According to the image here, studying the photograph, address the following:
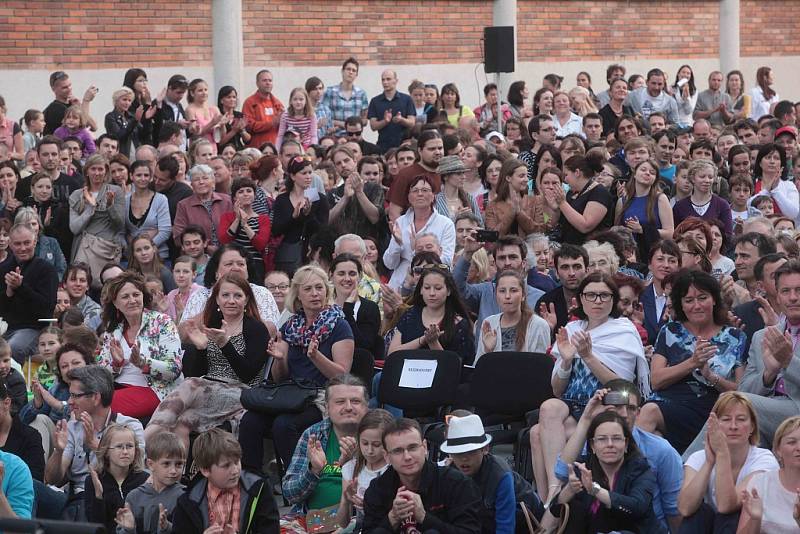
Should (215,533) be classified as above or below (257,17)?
below

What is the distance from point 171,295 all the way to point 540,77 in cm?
1245

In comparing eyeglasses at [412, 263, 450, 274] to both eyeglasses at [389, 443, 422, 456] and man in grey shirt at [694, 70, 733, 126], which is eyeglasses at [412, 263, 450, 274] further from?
man in grey shirt at [694, 70, 733, 126]

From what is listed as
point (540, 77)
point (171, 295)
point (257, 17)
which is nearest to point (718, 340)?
point (171, 295)

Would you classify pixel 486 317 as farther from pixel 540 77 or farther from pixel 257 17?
pixel 540 77

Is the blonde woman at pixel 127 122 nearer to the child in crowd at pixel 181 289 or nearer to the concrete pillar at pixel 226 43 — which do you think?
the child in crowd at pixel 181 289

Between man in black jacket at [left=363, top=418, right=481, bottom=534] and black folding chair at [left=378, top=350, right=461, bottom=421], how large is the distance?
1.81 metres

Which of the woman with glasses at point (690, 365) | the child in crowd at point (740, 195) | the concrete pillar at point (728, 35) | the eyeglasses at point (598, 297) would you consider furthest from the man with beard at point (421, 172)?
the concrete pillar at point (728, 35)

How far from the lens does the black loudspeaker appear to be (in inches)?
659

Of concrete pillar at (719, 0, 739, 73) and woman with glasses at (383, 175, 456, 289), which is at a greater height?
concrete pillar at (719, 0, 739, 73)

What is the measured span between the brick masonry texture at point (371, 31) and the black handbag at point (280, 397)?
31.4 feet

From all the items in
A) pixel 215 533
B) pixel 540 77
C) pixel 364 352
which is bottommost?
pixel 215 533

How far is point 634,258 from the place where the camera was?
10312 mm

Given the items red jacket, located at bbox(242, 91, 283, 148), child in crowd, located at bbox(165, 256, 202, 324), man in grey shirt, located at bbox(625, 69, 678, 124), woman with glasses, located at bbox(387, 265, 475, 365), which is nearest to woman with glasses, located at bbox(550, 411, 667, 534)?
woman with glasses, located at bbox(387, 265, 475, 365)

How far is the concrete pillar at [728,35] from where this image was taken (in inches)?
937
